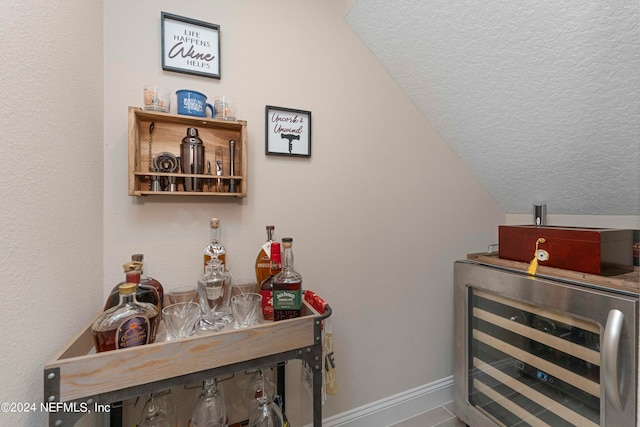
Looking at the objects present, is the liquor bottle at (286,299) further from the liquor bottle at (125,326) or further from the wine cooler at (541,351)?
the wine cooler at (541,351)

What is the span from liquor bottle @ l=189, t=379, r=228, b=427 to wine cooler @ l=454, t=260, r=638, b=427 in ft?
4.00

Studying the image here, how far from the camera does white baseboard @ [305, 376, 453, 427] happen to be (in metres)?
1.39

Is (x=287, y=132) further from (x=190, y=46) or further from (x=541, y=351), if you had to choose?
(x=541, y=351)

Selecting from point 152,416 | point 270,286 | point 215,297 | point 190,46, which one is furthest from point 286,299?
point 190,46

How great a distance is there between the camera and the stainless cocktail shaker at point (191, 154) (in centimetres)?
100

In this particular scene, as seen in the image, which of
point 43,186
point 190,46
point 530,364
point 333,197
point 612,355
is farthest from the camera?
point 333,197

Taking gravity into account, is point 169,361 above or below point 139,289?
below

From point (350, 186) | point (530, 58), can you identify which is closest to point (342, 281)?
point (350, 186)

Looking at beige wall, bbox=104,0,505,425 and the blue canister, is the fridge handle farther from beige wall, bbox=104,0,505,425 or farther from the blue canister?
the blue canister

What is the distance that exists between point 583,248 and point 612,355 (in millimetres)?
388

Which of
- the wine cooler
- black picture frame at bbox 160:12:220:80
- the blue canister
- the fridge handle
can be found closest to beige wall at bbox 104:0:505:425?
black picture frame at bbox 160:12:220:80

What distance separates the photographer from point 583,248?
3.45 ft

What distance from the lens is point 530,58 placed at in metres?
1.08

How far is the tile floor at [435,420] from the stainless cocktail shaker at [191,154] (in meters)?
1.68
